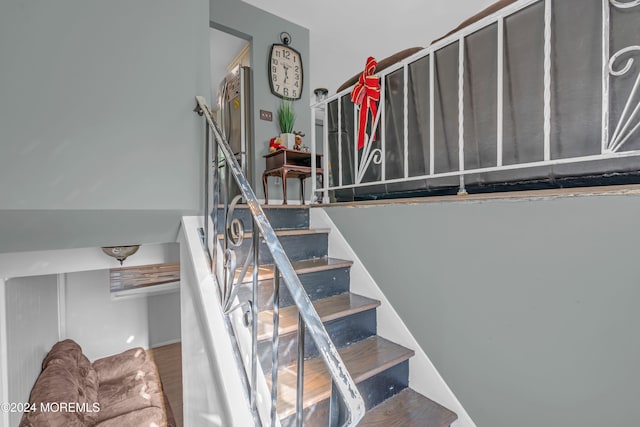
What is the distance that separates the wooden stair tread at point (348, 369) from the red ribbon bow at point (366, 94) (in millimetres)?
1195

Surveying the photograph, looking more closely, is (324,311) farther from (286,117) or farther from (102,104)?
(286,117)

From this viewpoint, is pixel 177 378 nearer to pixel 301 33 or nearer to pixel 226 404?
pixel 226 404

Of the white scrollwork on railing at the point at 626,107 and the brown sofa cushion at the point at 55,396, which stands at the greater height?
the white scrollwork on railing at the point at 626,107

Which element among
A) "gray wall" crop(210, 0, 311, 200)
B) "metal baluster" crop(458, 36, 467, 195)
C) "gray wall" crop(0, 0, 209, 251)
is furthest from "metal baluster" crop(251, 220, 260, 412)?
"gray wall" crop(210, 0, 311, 200)

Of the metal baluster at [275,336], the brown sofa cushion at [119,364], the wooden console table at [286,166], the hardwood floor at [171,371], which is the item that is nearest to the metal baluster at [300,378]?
the metal baluster at [275,336]

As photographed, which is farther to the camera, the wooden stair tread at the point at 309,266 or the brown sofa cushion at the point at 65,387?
the brown sofa cushion at the point at 65,387

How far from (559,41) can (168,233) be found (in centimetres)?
193

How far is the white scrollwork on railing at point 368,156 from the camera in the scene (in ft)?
5.90

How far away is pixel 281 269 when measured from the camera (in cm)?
76

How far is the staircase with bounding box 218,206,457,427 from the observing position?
1194mm

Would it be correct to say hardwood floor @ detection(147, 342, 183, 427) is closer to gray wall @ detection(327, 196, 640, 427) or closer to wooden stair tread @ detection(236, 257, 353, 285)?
wooden stair tread @ detection(236, 257, 353, 285)

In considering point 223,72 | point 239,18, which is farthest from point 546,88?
point 223,72

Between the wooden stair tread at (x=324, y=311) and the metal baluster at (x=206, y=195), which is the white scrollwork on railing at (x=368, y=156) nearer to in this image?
the wooden stair tread at (x=324, y=311)

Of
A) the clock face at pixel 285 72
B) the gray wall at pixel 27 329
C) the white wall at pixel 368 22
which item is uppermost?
the white wall at pixel 368 22
